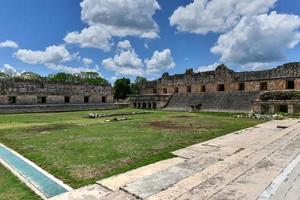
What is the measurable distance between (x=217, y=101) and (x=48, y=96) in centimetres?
1794

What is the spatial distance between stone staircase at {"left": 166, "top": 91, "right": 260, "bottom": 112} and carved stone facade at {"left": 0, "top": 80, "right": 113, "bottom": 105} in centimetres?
924

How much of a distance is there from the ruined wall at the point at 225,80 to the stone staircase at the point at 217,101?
2.43 ft

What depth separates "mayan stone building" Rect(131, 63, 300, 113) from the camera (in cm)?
A: 2112

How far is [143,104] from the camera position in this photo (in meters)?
32.7

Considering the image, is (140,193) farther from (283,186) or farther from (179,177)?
(283,186)

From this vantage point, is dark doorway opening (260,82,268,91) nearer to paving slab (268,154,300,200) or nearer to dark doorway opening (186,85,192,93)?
dark doorway opening (186,85,192,93)

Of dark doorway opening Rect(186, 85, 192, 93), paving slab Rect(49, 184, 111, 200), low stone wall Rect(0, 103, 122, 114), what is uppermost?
dark doorway opening Rect(186, 85, 192, 93)

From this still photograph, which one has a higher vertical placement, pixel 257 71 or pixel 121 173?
pixel 257 71

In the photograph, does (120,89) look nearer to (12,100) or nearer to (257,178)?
(12,100)

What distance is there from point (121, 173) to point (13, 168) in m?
2.65

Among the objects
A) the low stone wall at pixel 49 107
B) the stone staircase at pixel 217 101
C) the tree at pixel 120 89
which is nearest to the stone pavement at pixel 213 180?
the stone staircase at pixel 217 101

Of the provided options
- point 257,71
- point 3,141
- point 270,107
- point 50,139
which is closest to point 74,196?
point 50,139

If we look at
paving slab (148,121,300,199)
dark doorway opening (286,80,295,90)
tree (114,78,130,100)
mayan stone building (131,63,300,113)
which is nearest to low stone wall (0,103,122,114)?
mayan stone building (131,63,300,113)

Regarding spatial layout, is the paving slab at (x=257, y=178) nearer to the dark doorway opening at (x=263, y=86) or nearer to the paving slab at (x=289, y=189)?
the paving slab at (x=289, y=189)
